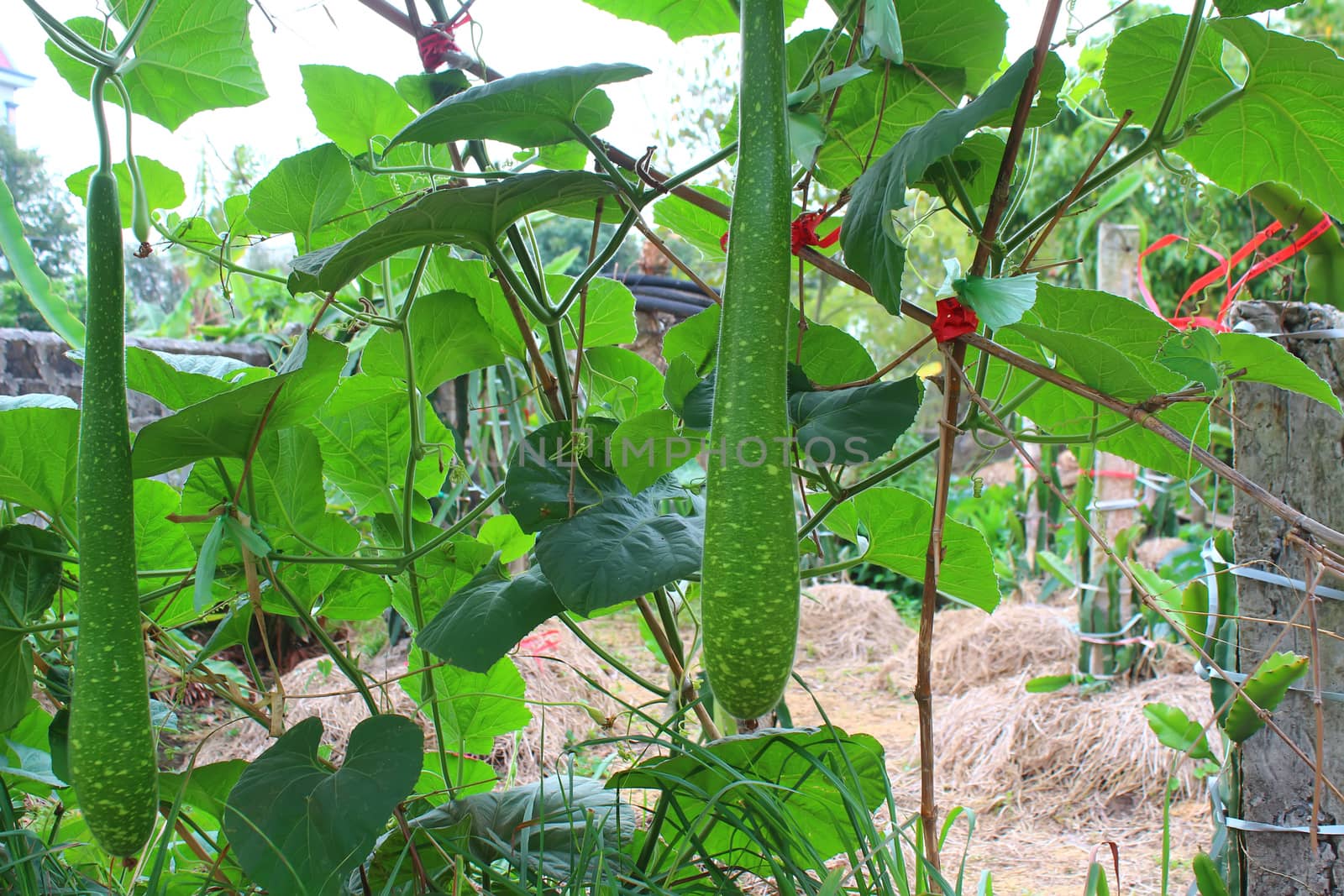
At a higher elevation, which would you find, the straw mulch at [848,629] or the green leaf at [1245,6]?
the green leaf at [1245,6]

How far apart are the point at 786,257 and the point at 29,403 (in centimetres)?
71

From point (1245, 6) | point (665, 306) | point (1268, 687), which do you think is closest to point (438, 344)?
point (1245, 6)

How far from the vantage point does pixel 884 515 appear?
768mm

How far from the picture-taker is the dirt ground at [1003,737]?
77.7 inches

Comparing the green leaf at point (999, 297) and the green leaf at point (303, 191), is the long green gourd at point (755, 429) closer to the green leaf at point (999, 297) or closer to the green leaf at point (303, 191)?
the green leaf at point (999, 297)

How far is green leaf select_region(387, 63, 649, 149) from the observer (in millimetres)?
522

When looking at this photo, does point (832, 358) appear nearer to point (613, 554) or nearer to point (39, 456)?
point (613, 554)

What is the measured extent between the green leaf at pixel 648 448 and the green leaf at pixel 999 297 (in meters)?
0.24

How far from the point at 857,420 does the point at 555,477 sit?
9.8 inches

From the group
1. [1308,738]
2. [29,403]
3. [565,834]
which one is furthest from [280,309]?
[1308,738]

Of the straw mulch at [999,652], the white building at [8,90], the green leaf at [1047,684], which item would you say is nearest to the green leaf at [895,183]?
the green leaf at [1047,684]

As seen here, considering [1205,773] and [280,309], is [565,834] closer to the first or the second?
[1205,773]

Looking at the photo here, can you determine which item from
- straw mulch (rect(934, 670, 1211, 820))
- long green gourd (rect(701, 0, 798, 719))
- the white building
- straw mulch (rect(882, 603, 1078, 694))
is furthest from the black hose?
the white building

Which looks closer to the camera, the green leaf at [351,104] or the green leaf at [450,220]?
the green leaf at [450,220]
